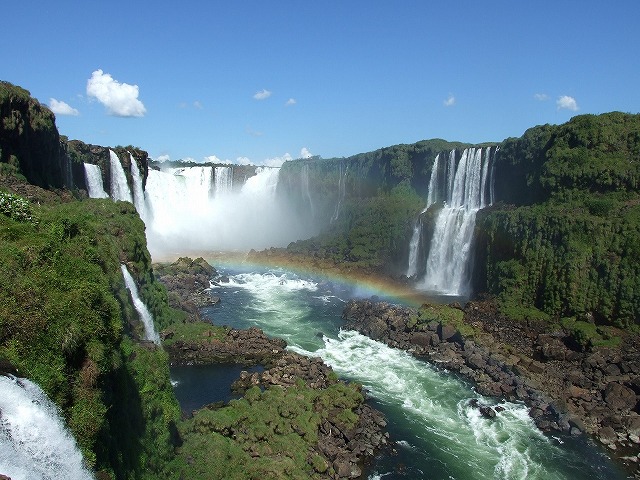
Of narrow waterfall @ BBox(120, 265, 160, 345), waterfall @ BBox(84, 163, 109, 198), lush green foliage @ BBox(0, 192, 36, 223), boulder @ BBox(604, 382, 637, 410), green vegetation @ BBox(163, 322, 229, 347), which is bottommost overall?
boulder @ BBox(604, 382, 637, 410)

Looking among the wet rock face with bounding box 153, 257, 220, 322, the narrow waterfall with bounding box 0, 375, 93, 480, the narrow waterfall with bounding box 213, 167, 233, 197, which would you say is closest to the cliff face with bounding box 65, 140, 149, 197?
the wet rock face with bounding box 153, 257, 220, 322

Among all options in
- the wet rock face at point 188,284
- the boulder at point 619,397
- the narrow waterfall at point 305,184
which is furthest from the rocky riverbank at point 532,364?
the narrow waterfall at point 305,184

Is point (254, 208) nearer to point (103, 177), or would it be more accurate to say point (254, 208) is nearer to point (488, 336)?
point (103, 177)

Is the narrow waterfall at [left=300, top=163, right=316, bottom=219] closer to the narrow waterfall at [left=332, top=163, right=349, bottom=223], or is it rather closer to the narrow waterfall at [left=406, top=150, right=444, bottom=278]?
the narrow waterfall at [left=332, top=163, right=349, bottom=223]

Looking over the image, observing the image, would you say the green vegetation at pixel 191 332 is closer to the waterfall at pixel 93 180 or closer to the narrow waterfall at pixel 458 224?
the waterfall at pixel 93 180

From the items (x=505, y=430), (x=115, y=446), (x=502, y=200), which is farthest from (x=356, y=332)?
(x=115, y=446)

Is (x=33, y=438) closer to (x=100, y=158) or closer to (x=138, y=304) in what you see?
(x=138, y=304)

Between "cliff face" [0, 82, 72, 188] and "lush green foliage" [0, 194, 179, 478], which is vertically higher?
"cliff face" [0, 82, 72, 188]

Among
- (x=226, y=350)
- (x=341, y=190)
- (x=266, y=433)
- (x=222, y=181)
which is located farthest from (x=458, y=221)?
(x=222, y=181)
